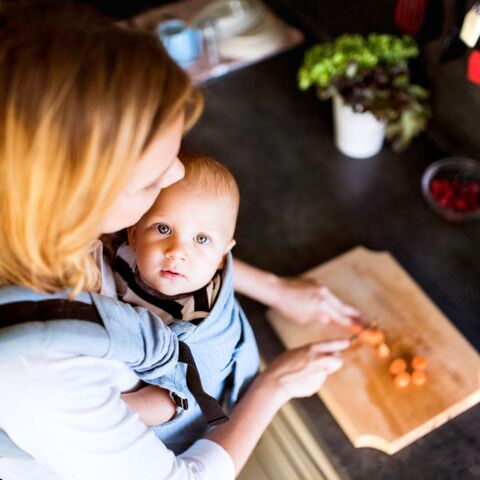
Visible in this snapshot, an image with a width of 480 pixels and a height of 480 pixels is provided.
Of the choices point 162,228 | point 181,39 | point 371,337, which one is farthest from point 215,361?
point 181,39

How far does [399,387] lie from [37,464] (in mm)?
628

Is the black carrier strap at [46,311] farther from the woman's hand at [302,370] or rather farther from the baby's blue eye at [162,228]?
the woman's hand at [302,370]

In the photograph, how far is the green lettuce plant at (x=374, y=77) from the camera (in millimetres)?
1290

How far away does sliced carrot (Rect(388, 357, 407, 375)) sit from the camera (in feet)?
3.55

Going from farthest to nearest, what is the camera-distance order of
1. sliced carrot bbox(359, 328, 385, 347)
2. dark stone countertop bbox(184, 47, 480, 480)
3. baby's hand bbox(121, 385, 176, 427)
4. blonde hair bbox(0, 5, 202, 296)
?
sliced carrot bbox(359, 328, 385, 347)
dark stone countertop bbox(184, 47, 480, 480)
baby's hand bbox(121, 385, 176, 427)
blonde hair bbox(0, 5, 202, 296)

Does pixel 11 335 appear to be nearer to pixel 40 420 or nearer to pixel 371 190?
pixel 40 420

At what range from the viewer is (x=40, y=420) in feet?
2.19

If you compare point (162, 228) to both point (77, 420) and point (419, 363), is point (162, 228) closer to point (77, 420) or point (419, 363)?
point (77, 420)

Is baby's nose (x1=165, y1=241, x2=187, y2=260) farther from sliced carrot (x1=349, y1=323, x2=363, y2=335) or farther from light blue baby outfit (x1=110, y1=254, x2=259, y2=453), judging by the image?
sliced carrot (x1=349, y1=323, x2=363, y2=335)

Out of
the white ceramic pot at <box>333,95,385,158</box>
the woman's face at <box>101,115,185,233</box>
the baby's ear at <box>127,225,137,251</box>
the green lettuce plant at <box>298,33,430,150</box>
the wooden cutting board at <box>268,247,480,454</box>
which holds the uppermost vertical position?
the woman's face at <box>101,115,185,233</box>

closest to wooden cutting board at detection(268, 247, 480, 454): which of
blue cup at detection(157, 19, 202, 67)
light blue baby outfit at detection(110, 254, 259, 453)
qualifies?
light blue baby outfit at detection(110, 254, 259, 453)

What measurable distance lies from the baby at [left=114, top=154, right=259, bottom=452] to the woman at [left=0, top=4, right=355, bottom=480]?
0.10 metres

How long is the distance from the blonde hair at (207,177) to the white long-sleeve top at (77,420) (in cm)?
30

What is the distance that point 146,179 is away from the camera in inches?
26.4
